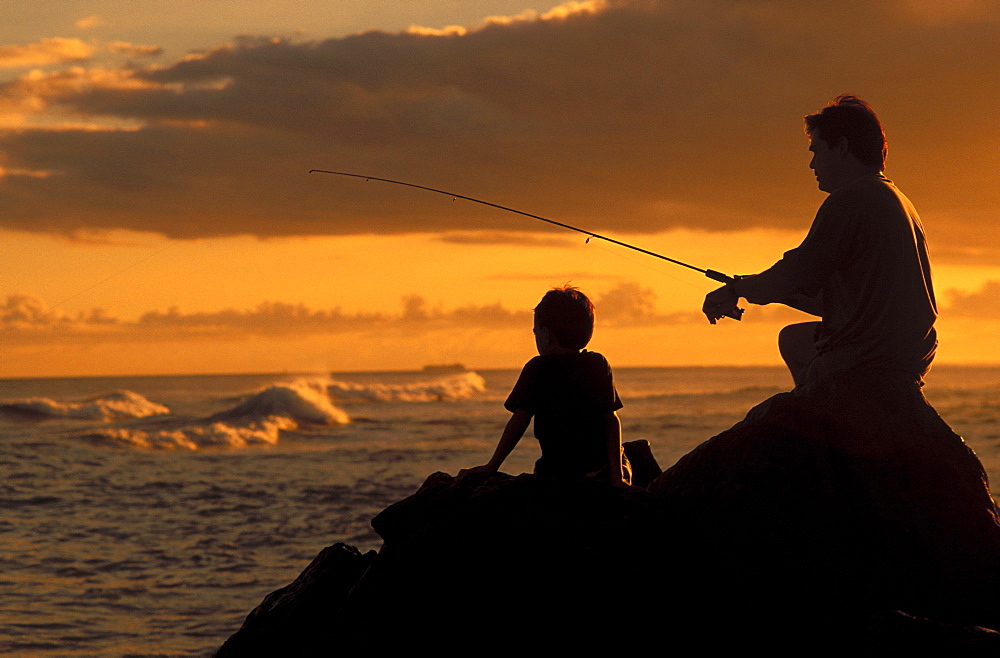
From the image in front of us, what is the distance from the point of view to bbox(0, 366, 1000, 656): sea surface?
1074 cm

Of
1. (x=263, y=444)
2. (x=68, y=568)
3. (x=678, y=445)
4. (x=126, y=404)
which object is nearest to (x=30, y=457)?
(x=263, y=444)

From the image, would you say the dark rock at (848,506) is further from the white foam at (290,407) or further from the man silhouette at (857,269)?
the white foam at (290,407)

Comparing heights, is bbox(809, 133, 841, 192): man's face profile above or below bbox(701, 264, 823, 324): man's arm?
above

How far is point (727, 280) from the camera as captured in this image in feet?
17.2

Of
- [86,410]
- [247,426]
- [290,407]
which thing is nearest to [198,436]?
[247,426]

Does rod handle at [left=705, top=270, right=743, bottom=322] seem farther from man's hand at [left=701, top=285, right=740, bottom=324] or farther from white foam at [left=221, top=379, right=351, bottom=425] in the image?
white foam at [left=221, top=379, right=351, bottom=425]

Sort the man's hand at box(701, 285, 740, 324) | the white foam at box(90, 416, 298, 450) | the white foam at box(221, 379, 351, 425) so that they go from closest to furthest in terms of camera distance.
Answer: the man's hand at box(701, 285, 740, 324), the white foam at box(90, 416, 298, 450), the white foam at box(221, 379, 351, 425)

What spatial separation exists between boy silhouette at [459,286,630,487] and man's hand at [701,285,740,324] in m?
0.73

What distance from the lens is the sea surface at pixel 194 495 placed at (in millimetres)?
10742

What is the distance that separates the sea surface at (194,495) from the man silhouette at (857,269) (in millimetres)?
7139

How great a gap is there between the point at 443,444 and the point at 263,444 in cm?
561

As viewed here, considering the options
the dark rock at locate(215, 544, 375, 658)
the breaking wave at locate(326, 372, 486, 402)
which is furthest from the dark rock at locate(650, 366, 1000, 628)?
the breaking wave at locate(326, 372, 486, 402)

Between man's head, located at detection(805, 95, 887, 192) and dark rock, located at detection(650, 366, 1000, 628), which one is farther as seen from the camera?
man's head, located at detection(805, 95, 887, 192)

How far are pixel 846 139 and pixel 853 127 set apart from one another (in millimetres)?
69
